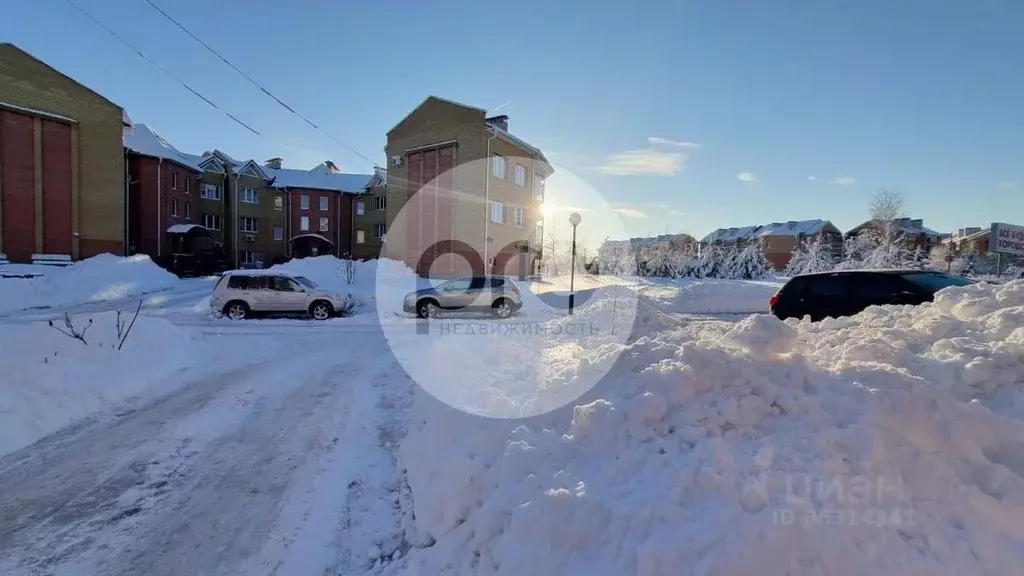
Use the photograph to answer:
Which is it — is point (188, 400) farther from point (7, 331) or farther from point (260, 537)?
point (260, 537)

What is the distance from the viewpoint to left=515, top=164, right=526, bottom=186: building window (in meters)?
33.0

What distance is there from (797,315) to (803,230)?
64.4m

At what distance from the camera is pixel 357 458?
4.72 m

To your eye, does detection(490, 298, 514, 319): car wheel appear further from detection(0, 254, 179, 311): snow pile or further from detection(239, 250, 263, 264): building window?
detection(239, 250, 263, 264): building window

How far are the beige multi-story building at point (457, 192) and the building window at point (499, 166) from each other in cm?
6

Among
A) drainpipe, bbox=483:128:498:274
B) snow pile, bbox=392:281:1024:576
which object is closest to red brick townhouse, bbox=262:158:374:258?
drainpipe, bbox=483:128:498:274

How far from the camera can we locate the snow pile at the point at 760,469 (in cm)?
228

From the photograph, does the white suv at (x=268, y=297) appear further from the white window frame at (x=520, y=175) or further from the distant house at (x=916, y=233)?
the distant house at (x=916, y=233)

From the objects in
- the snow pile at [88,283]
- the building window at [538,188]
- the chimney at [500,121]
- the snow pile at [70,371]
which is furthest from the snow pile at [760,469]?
the building window at [538,188]

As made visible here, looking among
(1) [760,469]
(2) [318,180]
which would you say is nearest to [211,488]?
(1) [760,469]

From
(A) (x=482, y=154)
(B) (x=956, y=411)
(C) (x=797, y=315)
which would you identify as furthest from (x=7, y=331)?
(A) (x=482, y=154)

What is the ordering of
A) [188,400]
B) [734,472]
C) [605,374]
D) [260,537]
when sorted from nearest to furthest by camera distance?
[734,472] → [260,537] → [605,374] → [188,400]

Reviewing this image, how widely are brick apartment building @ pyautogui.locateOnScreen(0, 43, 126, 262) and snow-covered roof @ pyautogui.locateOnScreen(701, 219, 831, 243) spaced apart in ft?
187

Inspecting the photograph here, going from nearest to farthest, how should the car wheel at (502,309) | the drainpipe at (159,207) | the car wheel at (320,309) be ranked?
the car wheel at (320,309) → the car wheel at (502,309) → the drainpipe at (159,207)
